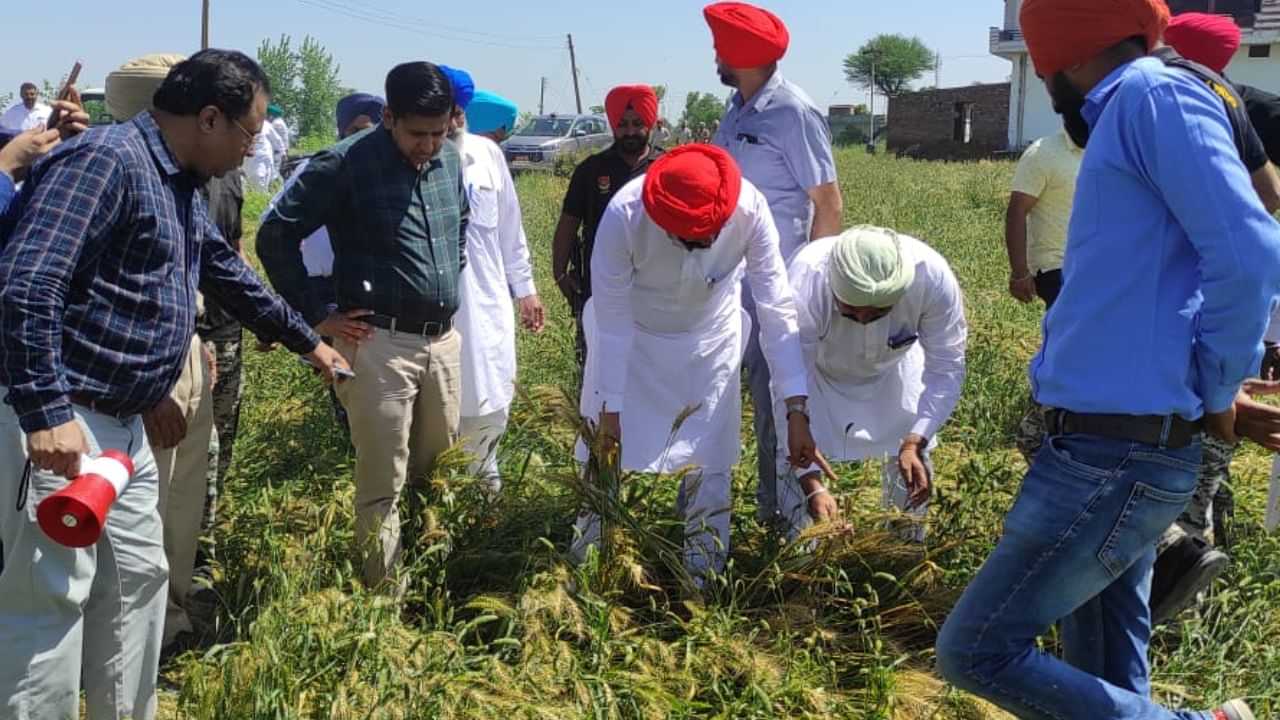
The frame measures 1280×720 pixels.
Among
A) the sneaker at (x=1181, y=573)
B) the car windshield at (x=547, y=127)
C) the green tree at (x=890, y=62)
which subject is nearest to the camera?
the sneaker at (x=1181, y=573)

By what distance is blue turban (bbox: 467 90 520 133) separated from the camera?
5.54 metres

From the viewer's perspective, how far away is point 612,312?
10.9 ft

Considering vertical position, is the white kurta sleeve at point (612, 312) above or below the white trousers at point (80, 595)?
above

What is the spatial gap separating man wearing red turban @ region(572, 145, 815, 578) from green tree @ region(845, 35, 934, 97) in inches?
2982

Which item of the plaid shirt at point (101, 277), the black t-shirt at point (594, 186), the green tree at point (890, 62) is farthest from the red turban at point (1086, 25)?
the green tree at point (890, 62)

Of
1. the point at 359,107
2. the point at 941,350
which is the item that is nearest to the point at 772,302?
the point at 941,350

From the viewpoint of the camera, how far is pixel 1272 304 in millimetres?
1903

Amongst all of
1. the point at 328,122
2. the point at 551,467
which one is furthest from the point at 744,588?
the point at 328,122

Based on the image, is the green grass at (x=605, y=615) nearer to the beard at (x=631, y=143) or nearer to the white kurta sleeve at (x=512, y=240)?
the white kurta sleeve at (x=512, y=240)

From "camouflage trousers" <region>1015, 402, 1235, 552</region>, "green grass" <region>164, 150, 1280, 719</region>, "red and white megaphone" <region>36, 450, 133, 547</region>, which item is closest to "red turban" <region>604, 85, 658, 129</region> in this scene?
"green grass" <region>164, 150, 1280, 719</region>

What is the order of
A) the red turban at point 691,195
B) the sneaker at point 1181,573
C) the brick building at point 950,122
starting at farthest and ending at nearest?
the brick building at point 950,122 → the red turban at point 691,195 → the sneaker at point 1181,573

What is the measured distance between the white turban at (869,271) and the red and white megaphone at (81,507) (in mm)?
1961

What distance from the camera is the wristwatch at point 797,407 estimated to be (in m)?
3.23

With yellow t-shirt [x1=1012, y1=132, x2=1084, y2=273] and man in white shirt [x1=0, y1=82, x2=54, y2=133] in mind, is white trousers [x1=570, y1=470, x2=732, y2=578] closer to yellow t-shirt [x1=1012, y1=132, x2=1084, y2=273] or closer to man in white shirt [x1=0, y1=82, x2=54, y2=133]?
yellow t-shirt [x1=1012, y1=132, x2=1084, y2=273]
